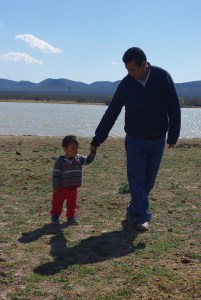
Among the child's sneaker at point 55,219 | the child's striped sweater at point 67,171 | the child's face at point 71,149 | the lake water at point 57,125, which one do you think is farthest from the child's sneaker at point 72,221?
the lake water at point 57,125

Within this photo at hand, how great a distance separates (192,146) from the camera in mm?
19375

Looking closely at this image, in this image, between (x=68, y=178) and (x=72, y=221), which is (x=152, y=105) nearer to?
(x=68, y=178)

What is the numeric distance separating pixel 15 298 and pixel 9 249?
1.30m

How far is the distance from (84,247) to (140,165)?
1.33 m

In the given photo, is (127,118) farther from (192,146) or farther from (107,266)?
(192,146)

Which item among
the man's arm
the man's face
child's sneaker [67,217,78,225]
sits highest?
the man's face

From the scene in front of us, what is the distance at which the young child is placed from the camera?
6.46m

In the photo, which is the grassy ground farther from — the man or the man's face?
the man's face

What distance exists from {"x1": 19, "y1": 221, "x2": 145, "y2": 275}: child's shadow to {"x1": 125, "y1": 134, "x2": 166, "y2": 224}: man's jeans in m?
0.26

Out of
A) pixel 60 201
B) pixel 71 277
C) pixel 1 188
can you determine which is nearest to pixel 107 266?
pixel 71 277

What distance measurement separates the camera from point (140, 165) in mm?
6223

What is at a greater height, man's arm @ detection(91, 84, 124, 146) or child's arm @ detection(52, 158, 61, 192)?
man's arm @ detection(91, 84, 124, 146)

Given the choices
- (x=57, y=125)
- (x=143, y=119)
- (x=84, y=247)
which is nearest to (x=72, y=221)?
(x=84, y=247)

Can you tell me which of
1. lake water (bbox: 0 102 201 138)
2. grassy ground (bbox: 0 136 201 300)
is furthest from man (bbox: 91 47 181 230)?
lake water (bbox: 0 102 201 138)
